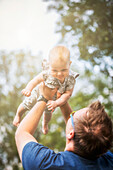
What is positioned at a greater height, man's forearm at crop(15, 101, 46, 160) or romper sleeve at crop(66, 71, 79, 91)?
romper sleeve at crop(66, 71, 79, 91)

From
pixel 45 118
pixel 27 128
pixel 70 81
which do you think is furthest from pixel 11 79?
pixel 27 128

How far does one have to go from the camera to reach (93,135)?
50 centimetres

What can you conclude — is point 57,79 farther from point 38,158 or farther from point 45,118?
point 38,158

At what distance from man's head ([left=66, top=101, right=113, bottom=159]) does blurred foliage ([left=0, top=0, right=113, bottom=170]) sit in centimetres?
77

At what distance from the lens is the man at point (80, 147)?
0.48 metres

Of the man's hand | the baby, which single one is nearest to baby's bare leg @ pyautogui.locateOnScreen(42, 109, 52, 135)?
the baby

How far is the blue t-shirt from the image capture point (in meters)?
0.48

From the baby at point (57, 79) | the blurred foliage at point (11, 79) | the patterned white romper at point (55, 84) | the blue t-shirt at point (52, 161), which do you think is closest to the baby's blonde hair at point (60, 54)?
the baby at point (57, 79)

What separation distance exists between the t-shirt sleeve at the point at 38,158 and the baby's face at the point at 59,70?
0.44 metres

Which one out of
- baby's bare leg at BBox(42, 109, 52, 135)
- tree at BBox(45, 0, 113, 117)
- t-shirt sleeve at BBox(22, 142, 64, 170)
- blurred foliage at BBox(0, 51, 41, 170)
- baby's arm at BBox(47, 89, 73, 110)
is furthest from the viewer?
tree at BBox(45, 0, 113, 117)

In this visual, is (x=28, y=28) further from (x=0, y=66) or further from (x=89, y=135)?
(x=89, y=135)

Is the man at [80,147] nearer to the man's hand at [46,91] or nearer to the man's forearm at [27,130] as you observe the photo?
the man's forearm at [27,130]

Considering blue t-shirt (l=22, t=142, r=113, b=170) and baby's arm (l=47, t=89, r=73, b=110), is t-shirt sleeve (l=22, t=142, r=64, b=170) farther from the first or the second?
baby's arm (l=47, t=89, r=73, b=110)

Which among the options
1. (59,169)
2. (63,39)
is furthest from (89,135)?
(63,39)
